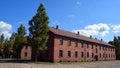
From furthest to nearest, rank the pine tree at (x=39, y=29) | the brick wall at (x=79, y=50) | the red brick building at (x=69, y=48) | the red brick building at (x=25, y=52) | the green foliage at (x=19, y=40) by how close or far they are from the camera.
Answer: the red brick building at (x=25, y=52) < the green foliage at (x=19, y=40) < the brick wall at (x=79, y=50) < the red brick building at (x=69, y=48) < the pine tree at (x=39, y=29)

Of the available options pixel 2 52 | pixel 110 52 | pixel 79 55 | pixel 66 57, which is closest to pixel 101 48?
pixel 110 52


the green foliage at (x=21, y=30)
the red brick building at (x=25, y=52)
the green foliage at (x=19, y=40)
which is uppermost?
the green foliage at (x=21, y=30)

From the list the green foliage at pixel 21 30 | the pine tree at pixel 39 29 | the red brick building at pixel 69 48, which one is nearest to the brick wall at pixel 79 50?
the red brick building at pixel 69 48

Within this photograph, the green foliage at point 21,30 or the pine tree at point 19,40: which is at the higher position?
the green foliage at point 21,30

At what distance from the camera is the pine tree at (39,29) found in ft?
146

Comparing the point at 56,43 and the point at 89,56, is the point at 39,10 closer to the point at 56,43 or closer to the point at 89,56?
the point at 56,43

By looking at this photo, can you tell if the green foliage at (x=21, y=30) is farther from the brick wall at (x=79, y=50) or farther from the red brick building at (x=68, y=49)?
the brick wall at (x=79, y=50)

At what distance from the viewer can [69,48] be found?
54.4 metres

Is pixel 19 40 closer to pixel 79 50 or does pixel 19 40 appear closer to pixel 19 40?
pixel 19 40

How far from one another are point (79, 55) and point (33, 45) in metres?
19.2

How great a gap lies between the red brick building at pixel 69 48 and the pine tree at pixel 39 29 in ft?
13.1

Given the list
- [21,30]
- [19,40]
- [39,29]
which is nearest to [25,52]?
[21,30]

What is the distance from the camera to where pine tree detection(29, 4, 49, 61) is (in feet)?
146

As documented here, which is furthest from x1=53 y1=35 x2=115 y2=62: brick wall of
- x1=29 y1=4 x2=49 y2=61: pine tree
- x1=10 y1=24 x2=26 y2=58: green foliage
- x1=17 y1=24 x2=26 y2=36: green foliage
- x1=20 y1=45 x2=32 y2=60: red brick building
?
x1=20 y1=45 x2=32 y2=60: red brick building
